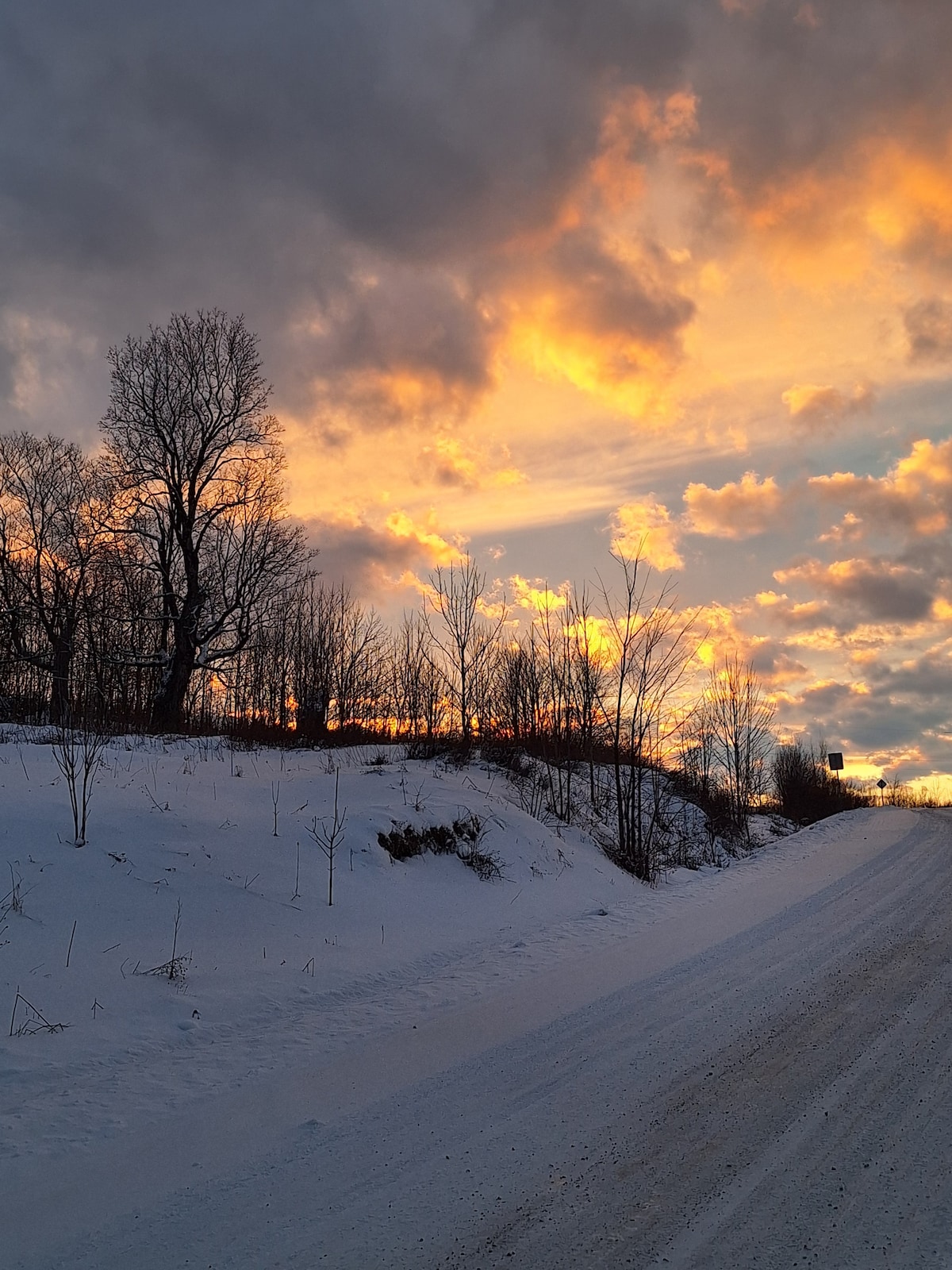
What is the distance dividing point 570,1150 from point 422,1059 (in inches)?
56.9

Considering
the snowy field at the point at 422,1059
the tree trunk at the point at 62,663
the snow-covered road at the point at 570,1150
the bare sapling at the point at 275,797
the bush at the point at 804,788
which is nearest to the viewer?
the snow-covered road at the point at 570,1150

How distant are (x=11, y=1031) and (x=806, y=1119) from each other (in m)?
4.23

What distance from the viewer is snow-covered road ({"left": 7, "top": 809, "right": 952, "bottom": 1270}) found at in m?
2.62

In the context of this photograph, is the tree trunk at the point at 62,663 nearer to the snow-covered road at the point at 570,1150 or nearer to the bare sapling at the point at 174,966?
the bare sapling at the point at 174,966

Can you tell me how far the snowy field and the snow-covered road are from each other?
2cm

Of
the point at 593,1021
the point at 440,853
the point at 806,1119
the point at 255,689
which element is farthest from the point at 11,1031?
the point at 255,689

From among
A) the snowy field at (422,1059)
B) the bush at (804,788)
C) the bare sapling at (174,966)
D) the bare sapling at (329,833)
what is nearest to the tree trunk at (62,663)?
the snowy field at (422,1059)

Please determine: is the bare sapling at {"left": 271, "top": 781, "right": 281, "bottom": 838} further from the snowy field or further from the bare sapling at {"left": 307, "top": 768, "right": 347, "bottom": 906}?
the bare sapling at {"left": 307, "top": 768, "right": 347, "bottom": 906}

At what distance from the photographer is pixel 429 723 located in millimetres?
20766

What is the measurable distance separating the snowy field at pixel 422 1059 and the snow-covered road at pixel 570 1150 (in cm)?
2

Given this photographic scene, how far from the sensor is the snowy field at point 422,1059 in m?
2.73

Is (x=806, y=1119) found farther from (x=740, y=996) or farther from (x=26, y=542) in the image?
(x=26, y=542)

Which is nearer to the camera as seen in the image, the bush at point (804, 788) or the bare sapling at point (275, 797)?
the bare sapling at point (275, 797)

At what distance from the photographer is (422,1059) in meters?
4.45
